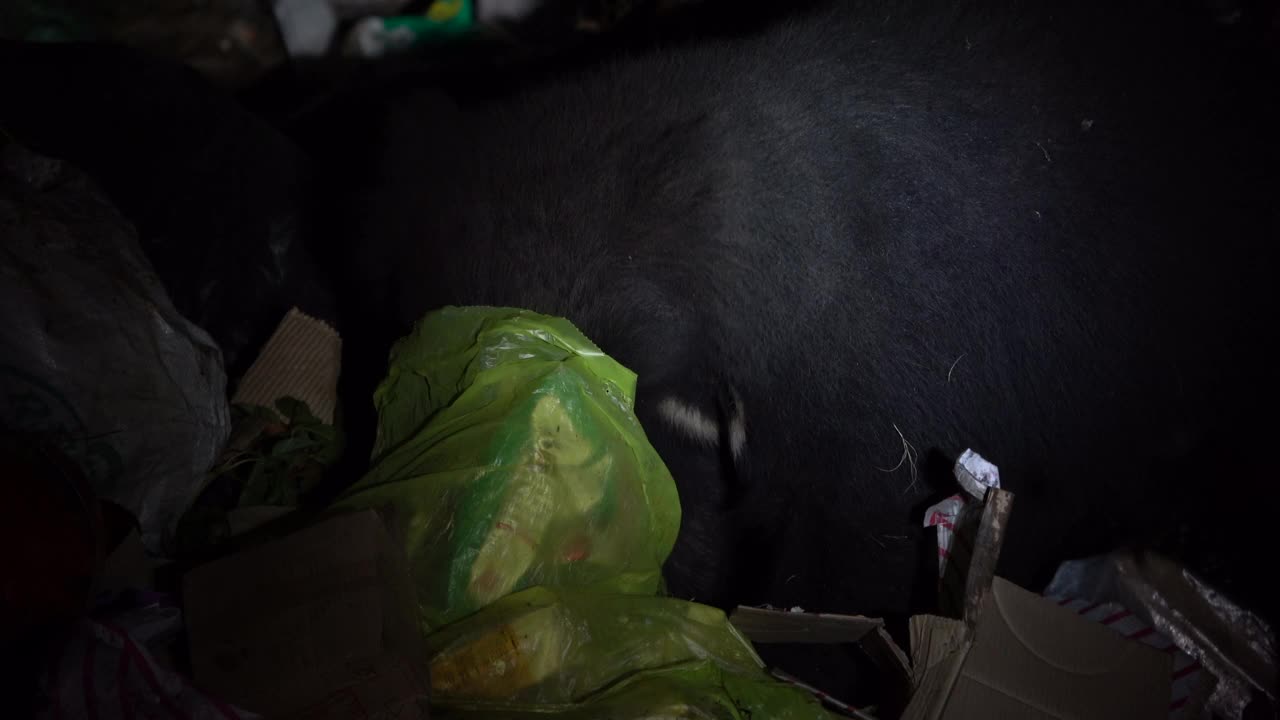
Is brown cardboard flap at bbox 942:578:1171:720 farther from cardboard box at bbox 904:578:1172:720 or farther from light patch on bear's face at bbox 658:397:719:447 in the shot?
light patch on bear's face at bbox 658:397:719:447

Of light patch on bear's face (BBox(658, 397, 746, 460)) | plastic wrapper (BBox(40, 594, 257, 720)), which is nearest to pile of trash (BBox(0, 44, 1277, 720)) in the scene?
plastic wrapper (BBox(40, 594, 257, 720))

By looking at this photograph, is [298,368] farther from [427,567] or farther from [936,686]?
[936,686]

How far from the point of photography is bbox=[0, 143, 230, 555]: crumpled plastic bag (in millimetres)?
1150

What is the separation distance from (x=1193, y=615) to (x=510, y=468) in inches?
50.1

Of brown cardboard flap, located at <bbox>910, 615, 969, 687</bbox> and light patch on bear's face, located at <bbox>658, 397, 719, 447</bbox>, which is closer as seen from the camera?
brown cardboard flap, located at <bbox>910, 615, 969, 687</bbox>

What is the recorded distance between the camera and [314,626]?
95 cm

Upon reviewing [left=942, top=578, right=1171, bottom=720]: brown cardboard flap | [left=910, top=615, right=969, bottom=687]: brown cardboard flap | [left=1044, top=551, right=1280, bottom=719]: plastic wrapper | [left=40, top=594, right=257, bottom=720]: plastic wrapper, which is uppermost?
[left=40, top=594, right=257, bottom=720]: plastic wrapper

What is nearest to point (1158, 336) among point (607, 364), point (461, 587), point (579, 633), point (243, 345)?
point (607, 364)

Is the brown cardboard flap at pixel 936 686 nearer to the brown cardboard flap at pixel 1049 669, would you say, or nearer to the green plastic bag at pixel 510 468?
the brown cardboard flap at pixel 1049 669

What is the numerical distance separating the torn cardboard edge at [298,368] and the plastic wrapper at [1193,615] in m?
1.50

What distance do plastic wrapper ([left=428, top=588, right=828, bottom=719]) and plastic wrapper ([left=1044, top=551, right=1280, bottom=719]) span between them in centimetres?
69

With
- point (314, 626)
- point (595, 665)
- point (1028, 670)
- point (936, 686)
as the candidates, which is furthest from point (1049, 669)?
point (314, 626)

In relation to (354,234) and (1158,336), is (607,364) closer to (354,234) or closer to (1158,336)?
(354,234)

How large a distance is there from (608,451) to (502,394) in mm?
190
